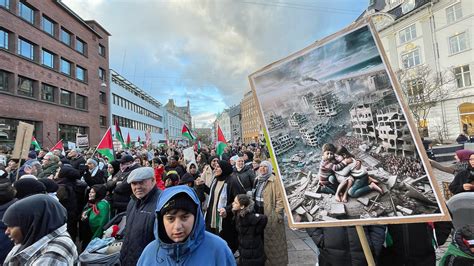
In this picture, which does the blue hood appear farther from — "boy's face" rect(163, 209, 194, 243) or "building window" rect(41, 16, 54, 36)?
"building window" rect(41, 16, 54, 36)

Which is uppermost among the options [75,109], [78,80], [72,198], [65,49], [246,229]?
[65,49]

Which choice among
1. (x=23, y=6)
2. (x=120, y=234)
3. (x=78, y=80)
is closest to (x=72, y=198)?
(x=120, y=234)

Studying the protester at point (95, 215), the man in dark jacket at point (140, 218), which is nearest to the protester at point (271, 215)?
the man in dark jacket at point (140, 218)

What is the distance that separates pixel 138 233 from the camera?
9.20 ft

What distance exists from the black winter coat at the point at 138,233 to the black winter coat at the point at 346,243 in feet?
6.21

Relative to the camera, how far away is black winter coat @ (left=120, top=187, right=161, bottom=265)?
2.77m

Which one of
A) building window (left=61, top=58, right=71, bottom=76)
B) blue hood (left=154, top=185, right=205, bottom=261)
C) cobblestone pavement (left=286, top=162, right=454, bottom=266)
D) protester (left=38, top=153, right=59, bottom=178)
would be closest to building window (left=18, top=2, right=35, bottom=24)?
building window (left=61, top=58, right=71, bottom=76)

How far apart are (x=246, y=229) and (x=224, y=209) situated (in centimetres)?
64

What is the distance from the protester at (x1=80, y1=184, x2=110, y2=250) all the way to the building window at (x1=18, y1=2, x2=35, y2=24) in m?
26.0

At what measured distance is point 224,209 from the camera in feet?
14.2

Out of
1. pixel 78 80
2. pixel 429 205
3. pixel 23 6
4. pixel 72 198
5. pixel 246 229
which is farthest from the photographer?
pixel 78 80

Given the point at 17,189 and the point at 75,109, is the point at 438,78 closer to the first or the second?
the point at 17,189

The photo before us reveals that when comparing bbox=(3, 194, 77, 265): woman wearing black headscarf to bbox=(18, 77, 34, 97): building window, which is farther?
bbox=(18, 77, 34, 97): building window

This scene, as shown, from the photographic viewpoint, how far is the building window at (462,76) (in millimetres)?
25814
